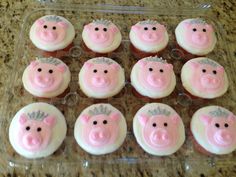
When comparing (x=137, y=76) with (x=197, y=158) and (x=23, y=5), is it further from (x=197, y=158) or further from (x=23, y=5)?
(x=23, y=5)

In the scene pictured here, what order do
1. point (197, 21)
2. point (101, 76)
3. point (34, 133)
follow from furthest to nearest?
point (197, 21)
point (101, 76)
point (34, 133)

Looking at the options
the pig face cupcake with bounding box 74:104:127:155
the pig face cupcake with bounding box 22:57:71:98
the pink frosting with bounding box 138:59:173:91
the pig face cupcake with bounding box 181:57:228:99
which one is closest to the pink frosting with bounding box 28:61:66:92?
the pig face cupcake with bounding box 22:57:71:98

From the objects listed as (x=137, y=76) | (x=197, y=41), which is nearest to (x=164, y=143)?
(x=137, y=76)

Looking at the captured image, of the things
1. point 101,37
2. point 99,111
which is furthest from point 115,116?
point 101,37

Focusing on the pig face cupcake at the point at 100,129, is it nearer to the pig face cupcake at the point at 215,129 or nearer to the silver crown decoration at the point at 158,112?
the silver crown decoration at the point at 158,112

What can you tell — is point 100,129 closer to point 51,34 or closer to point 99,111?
point 99,111

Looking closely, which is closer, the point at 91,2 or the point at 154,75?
the point at 154,75
